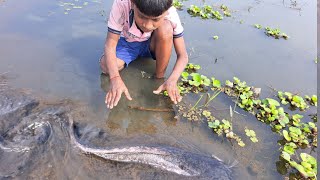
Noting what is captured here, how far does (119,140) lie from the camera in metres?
A: 2.89

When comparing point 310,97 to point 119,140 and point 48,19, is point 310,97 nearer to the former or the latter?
point 119,140

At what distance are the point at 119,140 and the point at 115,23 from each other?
1.27 metres

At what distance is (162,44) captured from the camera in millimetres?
3514

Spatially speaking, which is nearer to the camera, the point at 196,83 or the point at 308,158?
the point at 308,158

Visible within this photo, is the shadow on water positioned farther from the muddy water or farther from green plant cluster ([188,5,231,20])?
green plant cluster ([188,5,231,20])

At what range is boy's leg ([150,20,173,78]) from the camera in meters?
3.41

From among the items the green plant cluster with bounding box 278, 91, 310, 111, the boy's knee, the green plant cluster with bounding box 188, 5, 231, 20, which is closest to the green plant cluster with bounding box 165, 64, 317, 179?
the green plant cluster with bounding box 278, 91, 310, 111

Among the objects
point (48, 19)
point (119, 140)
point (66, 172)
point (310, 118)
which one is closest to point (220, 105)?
point (310, 118)

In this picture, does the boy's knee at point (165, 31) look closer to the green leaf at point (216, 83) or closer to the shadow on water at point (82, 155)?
the green leaf at point (216, 83)

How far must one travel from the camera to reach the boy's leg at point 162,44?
3408 mm

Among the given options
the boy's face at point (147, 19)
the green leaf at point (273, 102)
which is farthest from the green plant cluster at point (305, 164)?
the boy's face at point (147, 19)

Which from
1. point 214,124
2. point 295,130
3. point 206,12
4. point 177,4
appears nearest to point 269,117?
point 295,130

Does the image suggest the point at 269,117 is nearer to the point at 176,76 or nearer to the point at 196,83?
the point at 196,83

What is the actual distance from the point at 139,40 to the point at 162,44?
36 cm
